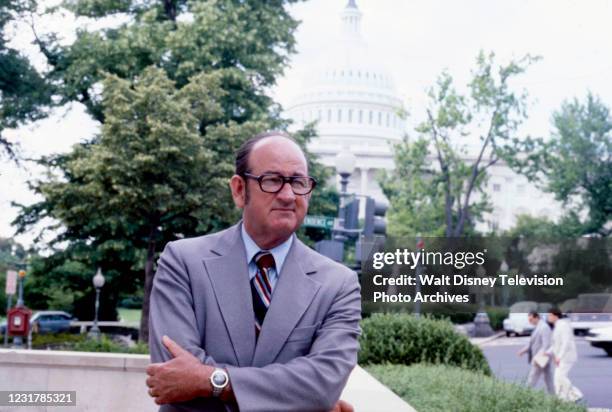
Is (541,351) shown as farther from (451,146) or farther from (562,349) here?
(451,146)

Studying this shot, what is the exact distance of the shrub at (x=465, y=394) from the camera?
6.29 meters

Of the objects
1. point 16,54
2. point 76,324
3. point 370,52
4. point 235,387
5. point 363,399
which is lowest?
Answer: point 76,324

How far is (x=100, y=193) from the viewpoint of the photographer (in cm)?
2067

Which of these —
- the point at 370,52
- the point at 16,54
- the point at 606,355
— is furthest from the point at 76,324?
the point at 370,52

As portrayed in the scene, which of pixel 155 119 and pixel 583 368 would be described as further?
pixel 583 368

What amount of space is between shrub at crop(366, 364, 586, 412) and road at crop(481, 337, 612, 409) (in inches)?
106

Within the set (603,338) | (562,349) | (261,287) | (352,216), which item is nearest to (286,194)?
(261,287)

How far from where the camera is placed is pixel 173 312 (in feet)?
9.39

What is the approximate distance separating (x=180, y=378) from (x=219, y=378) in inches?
4.8

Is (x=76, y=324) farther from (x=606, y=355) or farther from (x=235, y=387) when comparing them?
(x=235, y=387)

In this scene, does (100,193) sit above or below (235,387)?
above

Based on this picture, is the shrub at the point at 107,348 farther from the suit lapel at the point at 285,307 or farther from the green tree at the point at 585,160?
the green tree at the point at 585,160

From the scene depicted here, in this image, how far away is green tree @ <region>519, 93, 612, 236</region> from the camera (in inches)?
1537

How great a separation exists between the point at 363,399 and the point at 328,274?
270 cm
